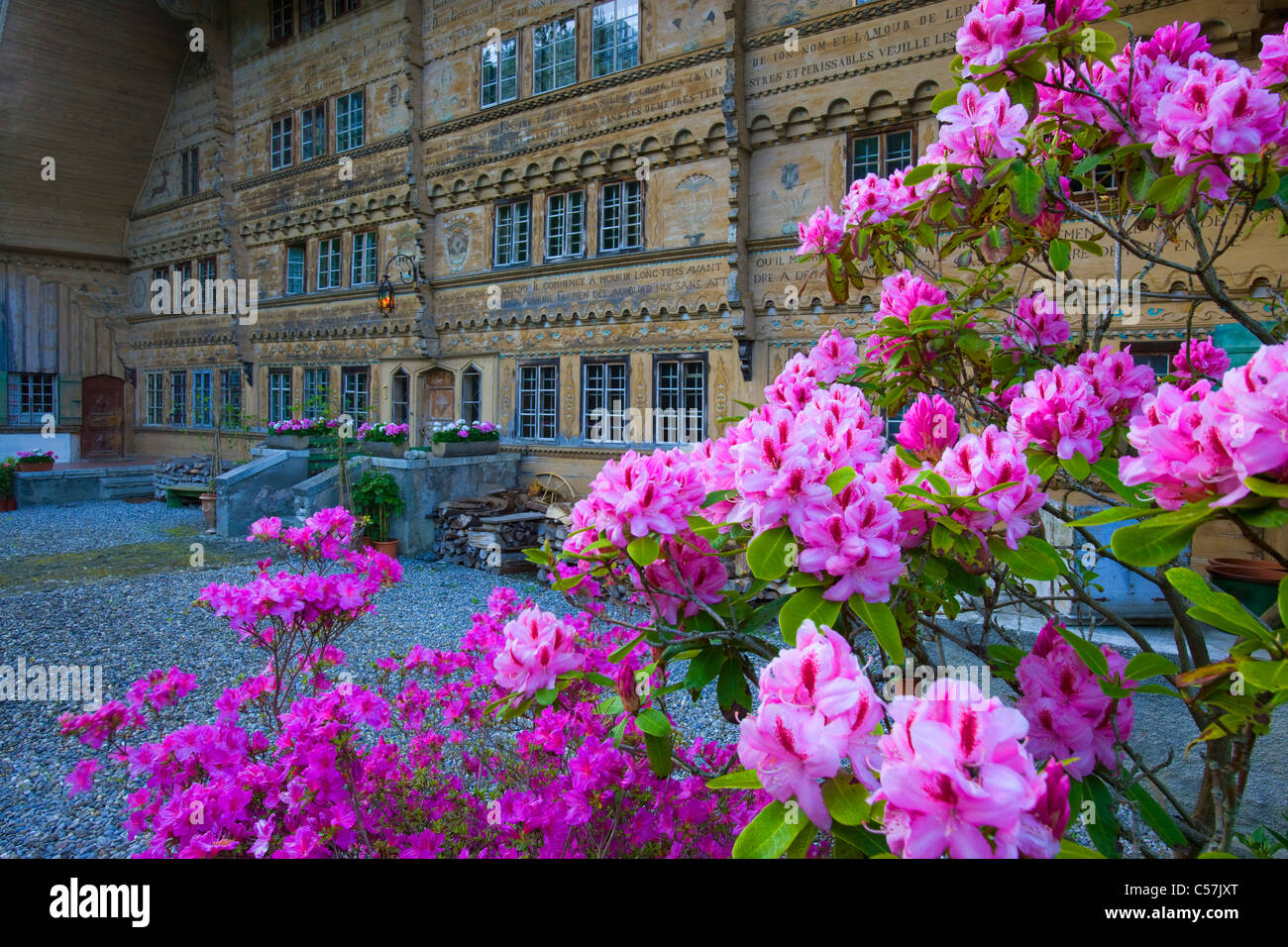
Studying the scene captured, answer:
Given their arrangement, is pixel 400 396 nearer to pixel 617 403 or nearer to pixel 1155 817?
pixel 617 403

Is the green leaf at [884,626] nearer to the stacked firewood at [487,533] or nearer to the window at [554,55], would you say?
the stacked firewood at [487,533]

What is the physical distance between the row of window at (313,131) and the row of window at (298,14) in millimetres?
1973

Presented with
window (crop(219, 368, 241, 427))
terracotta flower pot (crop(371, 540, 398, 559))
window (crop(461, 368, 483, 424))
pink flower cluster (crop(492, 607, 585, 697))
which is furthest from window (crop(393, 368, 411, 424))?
pink flower cluster (crop(492, 607, 585, 697))

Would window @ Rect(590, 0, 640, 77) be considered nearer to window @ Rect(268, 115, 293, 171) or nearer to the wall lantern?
the wall lantern

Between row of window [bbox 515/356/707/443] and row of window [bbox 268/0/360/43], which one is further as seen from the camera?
row of window [bbox 268/0/360/43]

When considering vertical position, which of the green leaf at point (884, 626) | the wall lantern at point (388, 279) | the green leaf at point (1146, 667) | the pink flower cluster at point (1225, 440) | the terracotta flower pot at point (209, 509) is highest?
the wall lantern at point (388, 279)

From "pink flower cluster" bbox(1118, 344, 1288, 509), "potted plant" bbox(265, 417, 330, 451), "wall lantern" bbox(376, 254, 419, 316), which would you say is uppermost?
"wall lantern" bbox(376, 254, 419, 316)

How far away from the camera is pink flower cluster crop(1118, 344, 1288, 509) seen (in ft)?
3.24

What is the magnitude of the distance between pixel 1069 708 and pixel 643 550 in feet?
3.00

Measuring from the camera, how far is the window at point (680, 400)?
1213 cm

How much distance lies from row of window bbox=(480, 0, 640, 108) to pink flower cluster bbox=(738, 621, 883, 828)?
45.2ft

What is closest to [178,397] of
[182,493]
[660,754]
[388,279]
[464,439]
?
[182,493]

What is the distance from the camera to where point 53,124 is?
2056 centimetres

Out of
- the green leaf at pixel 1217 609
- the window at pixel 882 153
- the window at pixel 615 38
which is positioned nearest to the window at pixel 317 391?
the window at pixel 615 38
